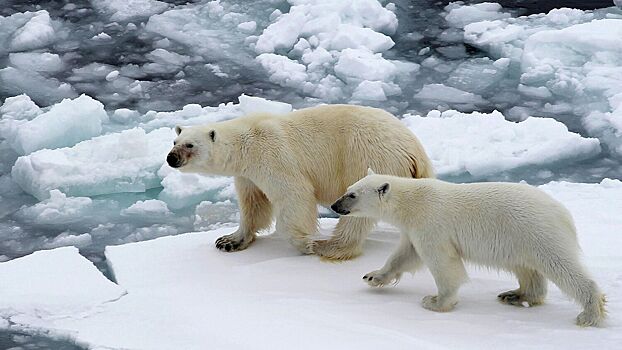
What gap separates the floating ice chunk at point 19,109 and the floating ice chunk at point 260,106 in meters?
1.73

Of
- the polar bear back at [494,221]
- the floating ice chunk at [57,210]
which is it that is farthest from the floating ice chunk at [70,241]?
the polar bear back at [494,221]

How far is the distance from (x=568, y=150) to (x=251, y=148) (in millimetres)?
2840

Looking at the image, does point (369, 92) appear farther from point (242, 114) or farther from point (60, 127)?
point (60, 127)

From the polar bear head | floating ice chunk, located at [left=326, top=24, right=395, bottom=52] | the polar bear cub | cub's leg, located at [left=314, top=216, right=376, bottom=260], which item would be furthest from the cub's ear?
floating ice chunk, located at [left=326, top=24, right=395, bottom=52]

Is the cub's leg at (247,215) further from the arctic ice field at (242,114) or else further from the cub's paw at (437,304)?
the cub's paw at (437,304)

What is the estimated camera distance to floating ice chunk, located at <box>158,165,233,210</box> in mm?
6422

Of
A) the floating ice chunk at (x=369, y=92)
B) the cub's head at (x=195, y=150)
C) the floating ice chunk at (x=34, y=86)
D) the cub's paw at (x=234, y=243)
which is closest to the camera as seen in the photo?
the cub's head at (x=195, y=150)

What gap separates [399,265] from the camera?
175 inches

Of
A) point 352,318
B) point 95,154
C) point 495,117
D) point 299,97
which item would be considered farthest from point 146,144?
point 352,318

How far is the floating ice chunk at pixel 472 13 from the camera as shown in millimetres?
10070

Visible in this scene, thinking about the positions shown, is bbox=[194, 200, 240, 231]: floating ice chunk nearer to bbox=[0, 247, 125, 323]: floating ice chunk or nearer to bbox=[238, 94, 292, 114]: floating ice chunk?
bbox=[0, 247, 125, 323]: floating ice chunk

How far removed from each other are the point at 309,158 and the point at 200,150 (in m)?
0.59

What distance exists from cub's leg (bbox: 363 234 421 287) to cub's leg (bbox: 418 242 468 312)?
0.20m

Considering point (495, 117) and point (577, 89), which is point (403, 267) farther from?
point (577, 89)
